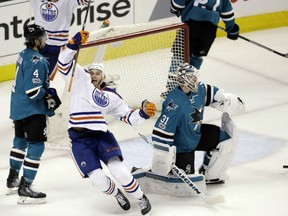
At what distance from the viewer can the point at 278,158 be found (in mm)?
7680

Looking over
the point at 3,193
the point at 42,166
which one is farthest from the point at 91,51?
the point at 3,193

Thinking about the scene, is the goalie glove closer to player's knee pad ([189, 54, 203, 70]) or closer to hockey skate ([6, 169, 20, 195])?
hockey skate ([6, 169, 20, 195])

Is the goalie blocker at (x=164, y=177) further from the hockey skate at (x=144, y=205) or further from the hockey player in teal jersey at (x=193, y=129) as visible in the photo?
the hockey skate at (x=144, y=205)

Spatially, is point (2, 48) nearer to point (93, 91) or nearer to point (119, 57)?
point (119, 57)

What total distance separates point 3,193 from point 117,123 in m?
1.71

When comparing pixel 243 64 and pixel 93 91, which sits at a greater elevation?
pixel 93 91

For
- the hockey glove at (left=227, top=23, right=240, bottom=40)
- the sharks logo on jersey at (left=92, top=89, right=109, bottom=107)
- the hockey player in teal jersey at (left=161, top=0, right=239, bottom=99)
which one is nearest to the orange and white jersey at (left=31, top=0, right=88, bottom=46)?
the hockey player in teal jersey at (left=161, top=0, right=239, bottom=99)

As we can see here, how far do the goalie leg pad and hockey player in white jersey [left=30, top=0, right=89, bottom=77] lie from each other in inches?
58.2

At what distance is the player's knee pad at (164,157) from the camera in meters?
6.72

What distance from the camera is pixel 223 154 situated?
23.1 ft

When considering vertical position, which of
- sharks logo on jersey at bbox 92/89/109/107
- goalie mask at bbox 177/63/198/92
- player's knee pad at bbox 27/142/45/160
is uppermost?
goalie mask at bbox 177/63/198/92

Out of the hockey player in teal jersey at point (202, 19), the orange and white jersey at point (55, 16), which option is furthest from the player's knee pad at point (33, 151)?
the hockey player in teal jersey at point (202, 19)

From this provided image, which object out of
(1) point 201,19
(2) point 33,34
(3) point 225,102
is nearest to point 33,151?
(2) point 33,34

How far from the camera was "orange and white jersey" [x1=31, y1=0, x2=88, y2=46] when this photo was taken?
809 cm
